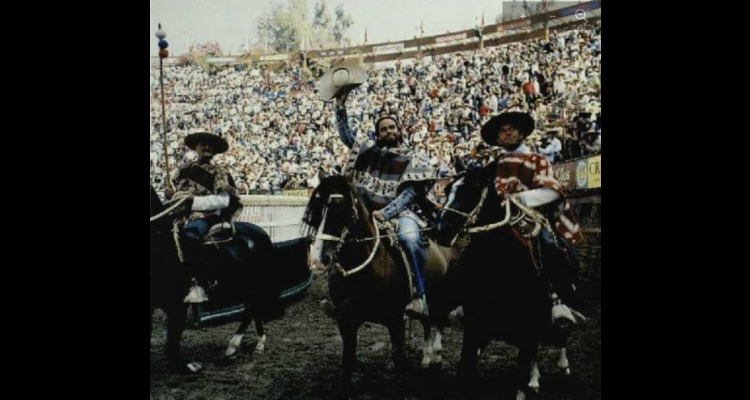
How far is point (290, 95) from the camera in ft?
16.4

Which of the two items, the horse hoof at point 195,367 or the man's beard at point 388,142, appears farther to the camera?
the horse hoof at point 195,367

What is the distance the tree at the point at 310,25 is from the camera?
16.2 feet

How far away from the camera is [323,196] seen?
13.8 feet

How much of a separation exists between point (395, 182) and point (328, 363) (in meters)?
1.35

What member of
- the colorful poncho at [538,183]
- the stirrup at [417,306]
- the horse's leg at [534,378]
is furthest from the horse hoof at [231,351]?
the colorful poncho at [538,183]

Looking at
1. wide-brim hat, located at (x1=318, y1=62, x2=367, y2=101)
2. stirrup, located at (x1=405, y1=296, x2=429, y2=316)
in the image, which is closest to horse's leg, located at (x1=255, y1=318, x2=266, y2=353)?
stirrup, located at (x1=405, y1=296, x2=429, y2=316)

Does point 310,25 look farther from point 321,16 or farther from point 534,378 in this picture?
point 534,378

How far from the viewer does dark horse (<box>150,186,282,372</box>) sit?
4.87 m

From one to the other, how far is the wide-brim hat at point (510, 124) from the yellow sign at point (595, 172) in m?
0.46

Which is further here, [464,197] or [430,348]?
[430,348]

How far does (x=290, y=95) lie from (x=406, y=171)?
1.11m

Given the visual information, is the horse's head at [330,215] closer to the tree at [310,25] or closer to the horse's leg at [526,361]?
the tree at [310,25]

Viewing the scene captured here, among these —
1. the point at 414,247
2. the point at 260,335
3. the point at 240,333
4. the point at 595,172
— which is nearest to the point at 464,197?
the point at 414,247

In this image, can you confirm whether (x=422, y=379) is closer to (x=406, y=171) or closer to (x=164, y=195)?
(x=406, y=171)
